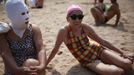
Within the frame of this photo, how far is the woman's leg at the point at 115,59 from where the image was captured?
13.2ft

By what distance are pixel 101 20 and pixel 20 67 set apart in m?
3.69

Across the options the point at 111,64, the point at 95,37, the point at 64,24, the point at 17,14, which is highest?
the point at 17,14

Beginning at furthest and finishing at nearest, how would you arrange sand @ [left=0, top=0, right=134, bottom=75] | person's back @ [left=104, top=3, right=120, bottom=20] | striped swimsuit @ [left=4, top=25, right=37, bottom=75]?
person's back @ [left=104, top=3, right=120, bottom=20] → sand @ [left=0, top=0, right=134, bottom=75] → striped swimsuit @ [left=4, top=25, right=37, bottom=75]

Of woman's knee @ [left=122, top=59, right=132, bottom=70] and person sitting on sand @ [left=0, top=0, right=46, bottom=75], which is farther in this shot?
woman's knee @ [left=122, top=59, right=132, bottom=70]

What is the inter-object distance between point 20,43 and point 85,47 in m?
0.94

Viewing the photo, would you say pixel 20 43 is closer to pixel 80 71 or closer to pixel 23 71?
pixel 23 71

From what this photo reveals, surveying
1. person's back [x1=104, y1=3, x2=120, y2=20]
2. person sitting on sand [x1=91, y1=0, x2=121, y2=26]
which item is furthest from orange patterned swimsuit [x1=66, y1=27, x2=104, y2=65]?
person's back [x1=104, y1=3, x2=120, y2=20]

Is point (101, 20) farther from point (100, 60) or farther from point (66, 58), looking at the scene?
point (100, 60)

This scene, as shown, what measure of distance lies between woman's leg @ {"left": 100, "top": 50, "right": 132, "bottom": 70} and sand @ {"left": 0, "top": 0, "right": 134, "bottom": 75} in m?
0.28

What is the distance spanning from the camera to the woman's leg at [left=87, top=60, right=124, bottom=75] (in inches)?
150

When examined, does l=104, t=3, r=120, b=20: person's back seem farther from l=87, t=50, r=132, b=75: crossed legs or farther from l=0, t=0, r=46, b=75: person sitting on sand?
l=0, t=0, r=46, b=75: person sitting on sand

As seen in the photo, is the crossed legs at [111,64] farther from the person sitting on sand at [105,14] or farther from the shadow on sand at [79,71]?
the person sitting on sand at [105,14]

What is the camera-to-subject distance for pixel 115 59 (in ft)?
13.4

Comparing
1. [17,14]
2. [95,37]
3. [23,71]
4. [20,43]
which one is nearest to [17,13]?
[17,14]
